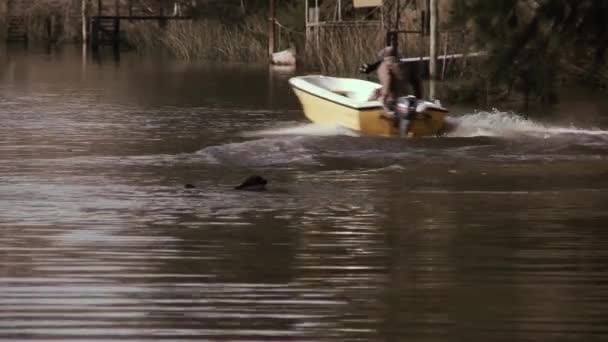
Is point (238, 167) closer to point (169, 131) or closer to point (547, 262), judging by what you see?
point (169, 131)

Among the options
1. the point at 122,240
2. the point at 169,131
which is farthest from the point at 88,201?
the point at 169,131

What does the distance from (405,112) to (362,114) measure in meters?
0.73

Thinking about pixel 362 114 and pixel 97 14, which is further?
pixel 97 14

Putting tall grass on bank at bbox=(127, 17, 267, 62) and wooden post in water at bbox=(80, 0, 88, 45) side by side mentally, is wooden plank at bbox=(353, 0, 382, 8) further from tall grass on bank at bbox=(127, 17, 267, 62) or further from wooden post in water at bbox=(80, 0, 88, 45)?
wooden post in water at bbox=(80, 0, 88, 45)

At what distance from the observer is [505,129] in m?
23.1

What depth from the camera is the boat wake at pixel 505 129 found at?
2231 centimetres

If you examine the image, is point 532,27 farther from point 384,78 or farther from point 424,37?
point 424,37

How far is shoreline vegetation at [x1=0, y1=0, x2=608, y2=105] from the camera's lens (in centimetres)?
1998

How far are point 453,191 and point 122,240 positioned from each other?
485 cm

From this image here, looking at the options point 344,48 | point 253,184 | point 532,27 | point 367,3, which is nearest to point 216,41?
point 367,3

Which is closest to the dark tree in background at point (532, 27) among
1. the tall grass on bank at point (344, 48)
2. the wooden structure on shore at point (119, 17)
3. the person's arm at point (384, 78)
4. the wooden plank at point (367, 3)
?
the person's arm at point (384, 78)

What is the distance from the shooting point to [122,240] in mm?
11781

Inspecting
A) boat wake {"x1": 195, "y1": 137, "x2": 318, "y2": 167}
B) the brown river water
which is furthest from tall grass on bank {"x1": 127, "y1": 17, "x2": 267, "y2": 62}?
boat wake {"x1": 195, "y1": 137, "x2": 318, "y2": 167}

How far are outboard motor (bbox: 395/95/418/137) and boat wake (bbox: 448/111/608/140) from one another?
3.28 feet
